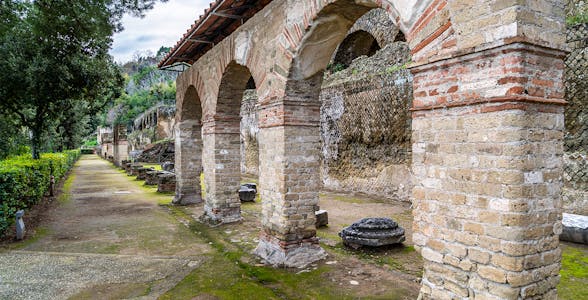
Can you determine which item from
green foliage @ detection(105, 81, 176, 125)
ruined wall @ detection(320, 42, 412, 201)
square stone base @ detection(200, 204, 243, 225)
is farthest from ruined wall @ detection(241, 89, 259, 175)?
green foliage @ detection(105, 81, 176, 125)

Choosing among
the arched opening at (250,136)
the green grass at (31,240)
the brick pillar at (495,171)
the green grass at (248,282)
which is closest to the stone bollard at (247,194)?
the green grass at (31,240)

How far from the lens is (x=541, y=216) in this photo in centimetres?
280

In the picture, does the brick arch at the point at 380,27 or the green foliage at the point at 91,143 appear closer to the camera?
the brick arch at the point at 380,27

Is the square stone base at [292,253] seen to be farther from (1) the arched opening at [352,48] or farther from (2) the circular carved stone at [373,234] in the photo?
(1) the arched opening at [352,48]

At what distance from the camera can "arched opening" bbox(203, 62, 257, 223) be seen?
8273 mm

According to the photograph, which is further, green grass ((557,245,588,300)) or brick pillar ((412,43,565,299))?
green grass ((557,245,588,300))

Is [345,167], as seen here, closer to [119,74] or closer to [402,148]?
[402,148]

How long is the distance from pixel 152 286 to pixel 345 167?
835 cm

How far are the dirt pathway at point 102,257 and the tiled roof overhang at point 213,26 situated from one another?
4.20 metres

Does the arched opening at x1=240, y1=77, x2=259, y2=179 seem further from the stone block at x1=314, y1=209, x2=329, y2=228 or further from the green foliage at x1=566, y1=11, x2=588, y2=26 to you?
the green foliage at x1=566, y1=11, x2=588, y2=26

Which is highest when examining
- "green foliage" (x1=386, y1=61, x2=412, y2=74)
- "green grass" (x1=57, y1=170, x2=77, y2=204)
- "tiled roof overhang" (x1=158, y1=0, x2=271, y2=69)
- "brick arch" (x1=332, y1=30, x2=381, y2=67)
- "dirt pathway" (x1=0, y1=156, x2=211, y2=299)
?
"brick arch" (x1=332, y1=30, x2=381, y2=67)

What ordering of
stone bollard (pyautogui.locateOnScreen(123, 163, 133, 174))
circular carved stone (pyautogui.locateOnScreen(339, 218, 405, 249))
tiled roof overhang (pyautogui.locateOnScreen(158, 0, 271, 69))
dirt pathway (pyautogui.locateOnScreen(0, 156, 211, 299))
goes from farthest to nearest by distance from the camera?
stone bollard (pyautogui.locateOnScreen(123, 163, 133, 174)) → tiled roof overhang (pyautogui.locateOnScreen(158, 0, 271, 69)) → circular carved stone (pyautogui.locateOnScreen(339, 218, 405, 249)) → dirt pathway (pyautogui.locateOnScreen(0, 156, 211, 299))

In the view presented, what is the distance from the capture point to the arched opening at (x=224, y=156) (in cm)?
827

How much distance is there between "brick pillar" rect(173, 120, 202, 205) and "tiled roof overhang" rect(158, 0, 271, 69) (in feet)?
6.54
